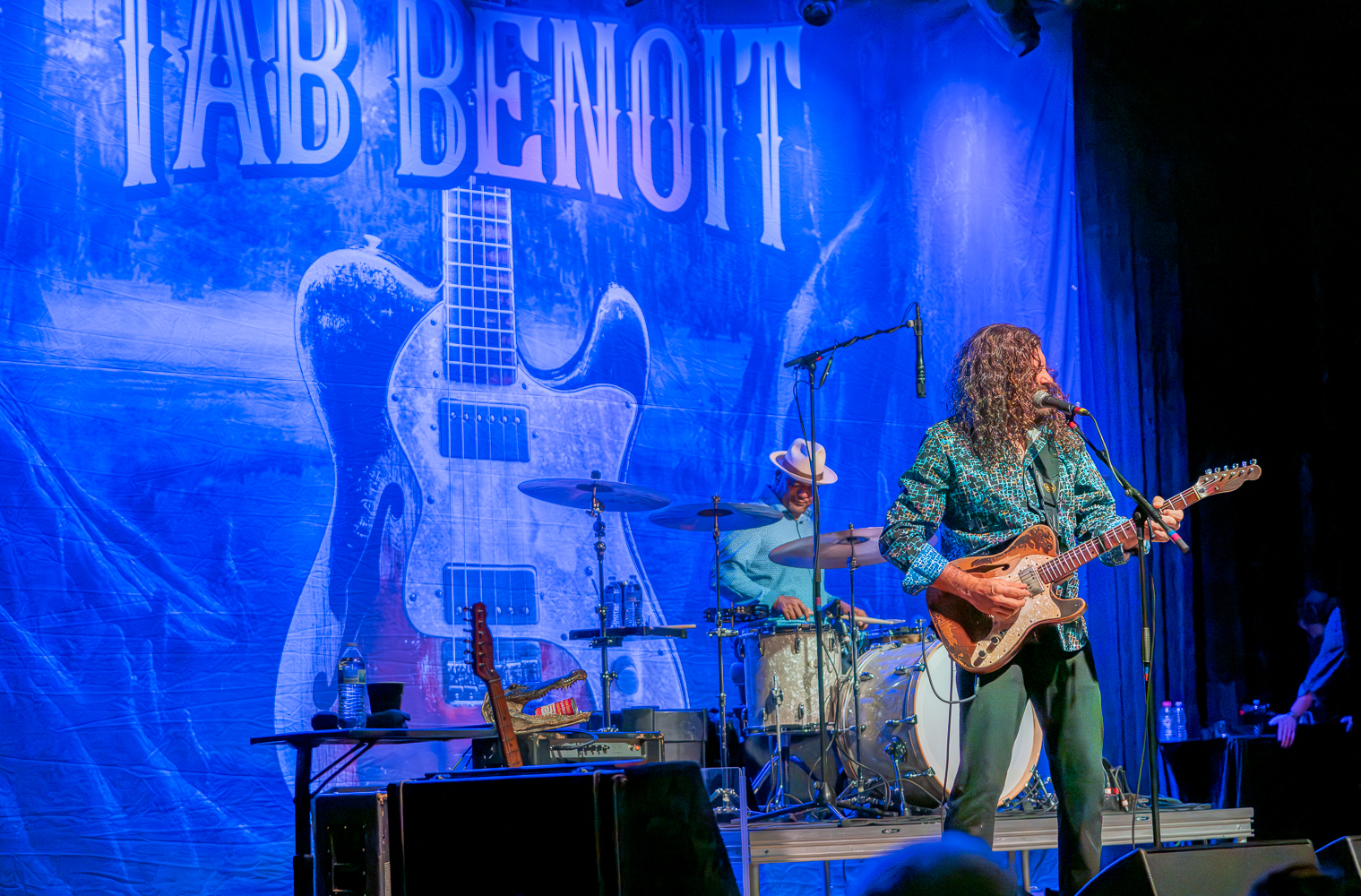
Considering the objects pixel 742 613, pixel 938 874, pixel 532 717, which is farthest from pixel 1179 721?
pixel 938 874

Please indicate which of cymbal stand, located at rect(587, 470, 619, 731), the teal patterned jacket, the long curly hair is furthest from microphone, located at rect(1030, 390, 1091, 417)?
cymbal stand, located at rect(587, 470, 619, 731)

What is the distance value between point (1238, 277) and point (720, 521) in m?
3.19

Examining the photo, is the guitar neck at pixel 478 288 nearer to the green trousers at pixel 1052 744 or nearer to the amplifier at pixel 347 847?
the amplifier at pixel 347 847

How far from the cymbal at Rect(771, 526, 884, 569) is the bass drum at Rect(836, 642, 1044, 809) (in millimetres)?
531

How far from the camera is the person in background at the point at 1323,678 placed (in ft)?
18.4

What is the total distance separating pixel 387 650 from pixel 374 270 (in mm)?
1808

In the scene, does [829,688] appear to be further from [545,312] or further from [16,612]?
[16,612]

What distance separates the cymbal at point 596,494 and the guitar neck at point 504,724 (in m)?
1.16

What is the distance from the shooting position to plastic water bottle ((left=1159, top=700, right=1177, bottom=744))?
250 inches

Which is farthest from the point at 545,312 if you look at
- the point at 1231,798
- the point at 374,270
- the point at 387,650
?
the point at 1231,798

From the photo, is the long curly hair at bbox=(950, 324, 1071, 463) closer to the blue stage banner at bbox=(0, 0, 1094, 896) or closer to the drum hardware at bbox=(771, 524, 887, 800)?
the drum hardware at bbox=(771, 524, 887, 800)

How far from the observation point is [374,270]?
563 cm

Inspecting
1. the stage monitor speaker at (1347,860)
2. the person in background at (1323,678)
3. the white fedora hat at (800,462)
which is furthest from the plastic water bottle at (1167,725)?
the stage monitor speaker at (1347,860)

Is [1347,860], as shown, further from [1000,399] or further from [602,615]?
[602,615]
